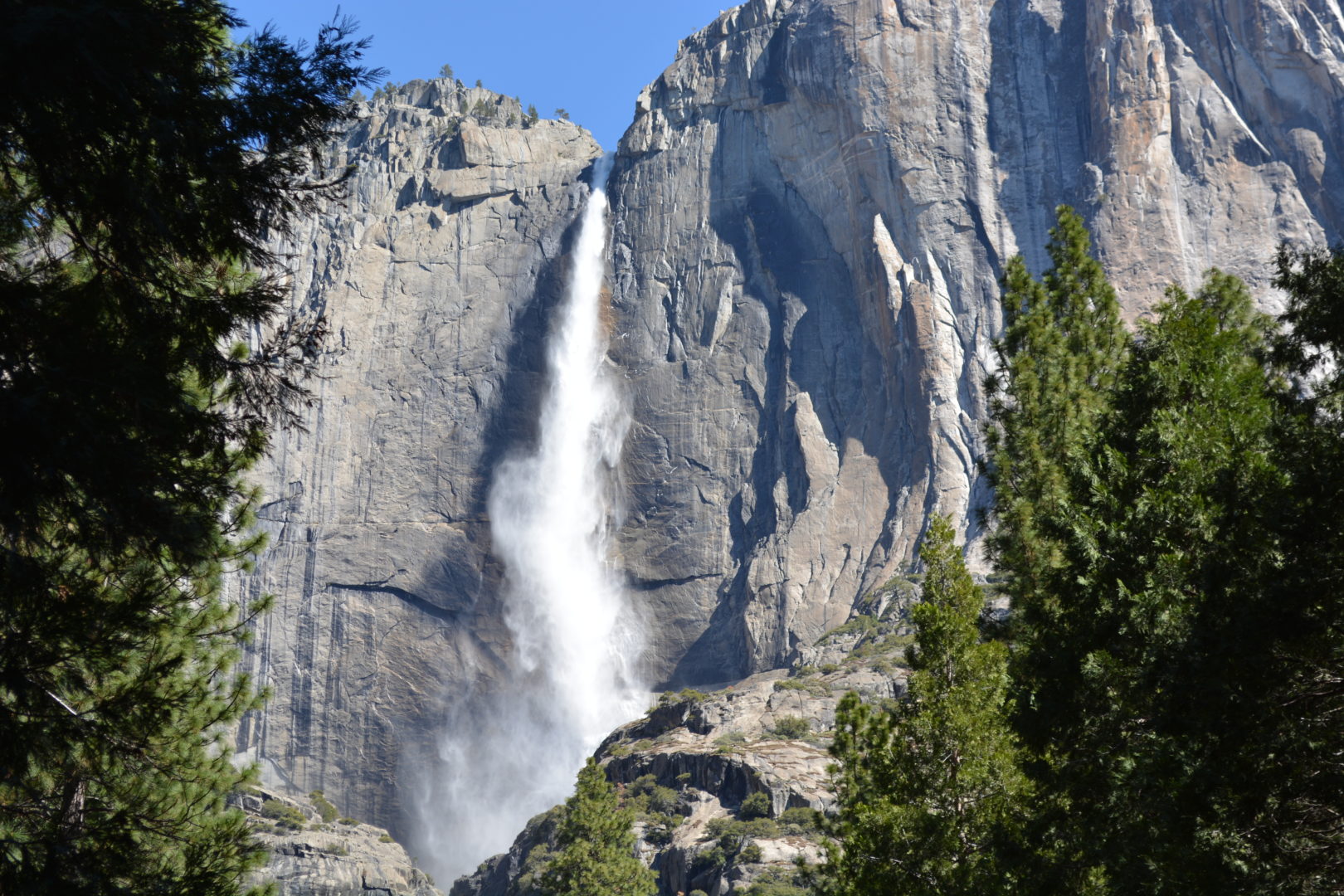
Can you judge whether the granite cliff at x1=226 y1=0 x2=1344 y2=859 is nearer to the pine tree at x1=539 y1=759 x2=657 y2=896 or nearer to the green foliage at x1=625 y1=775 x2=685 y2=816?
the green foliage at x1=625 y1=775 x2=685 y2=816

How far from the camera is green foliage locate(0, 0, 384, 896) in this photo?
21.5 feet

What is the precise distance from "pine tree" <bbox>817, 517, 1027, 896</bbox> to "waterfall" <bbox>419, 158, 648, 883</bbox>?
71596mm

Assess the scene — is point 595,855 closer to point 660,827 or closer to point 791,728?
point 660,827

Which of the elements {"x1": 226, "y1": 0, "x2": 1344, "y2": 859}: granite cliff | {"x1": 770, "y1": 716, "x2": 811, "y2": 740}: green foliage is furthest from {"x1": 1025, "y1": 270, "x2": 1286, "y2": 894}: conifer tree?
{"x1": 226, "y1": 0, "x2": 1344, "y2": 859}: granite cliff

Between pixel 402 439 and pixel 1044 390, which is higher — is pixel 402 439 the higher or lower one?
the higher one

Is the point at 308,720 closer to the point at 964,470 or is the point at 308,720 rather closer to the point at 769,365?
the point at 769,365

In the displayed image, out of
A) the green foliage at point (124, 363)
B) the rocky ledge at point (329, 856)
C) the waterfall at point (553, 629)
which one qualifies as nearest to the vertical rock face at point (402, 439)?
the waterfall at point (553, 629)

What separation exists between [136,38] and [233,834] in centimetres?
542

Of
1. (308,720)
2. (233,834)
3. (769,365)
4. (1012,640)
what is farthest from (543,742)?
(233,834)

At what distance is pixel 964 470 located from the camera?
80.2m

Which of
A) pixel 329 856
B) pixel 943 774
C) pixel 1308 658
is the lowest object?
pixel 1308 658

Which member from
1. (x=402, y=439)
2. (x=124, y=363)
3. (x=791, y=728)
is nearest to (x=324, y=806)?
(x=402, y=439)

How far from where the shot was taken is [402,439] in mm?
96125

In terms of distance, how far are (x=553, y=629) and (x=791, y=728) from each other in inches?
1291
